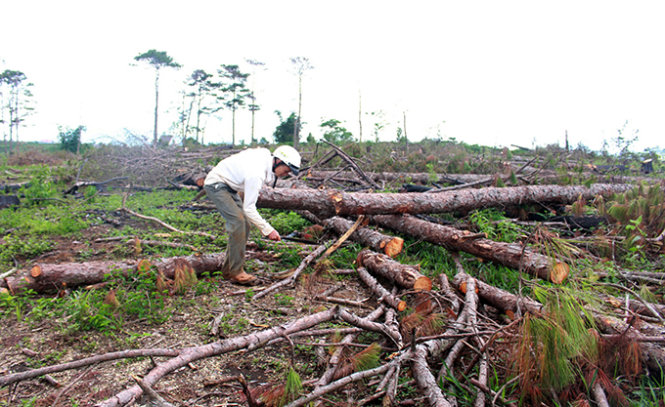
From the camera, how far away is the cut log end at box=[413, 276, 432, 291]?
12.7 feet

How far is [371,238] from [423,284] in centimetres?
174

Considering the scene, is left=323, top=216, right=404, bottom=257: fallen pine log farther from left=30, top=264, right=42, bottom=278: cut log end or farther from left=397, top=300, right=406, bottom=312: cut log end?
left=30, top=264, right=42, bottom=278: cut log end

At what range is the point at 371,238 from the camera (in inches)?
218

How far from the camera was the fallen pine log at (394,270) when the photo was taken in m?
3.88

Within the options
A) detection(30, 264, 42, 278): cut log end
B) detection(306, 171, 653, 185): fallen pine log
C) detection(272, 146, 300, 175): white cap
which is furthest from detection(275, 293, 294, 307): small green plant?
detection(306, 171, 653, 185): fallen pine log

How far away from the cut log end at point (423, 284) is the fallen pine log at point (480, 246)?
86 centimetres

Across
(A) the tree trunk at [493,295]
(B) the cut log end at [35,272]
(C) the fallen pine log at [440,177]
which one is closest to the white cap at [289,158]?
(A) the tree trunk at [493,295]

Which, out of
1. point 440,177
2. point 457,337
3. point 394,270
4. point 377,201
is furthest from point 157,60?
point 457,337

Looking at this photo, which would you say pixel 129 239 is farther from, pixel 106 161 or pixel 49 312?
pixel 106 161

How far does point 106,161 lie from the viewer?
1355 centimetres

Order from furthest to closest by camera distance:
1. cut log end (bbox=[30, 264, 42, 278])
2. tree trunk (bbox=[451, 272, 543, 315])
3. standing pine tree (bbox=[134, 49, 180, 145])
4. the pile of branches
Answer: standing pine tree (bbox=[134, 49, 180, 145]) < cut log end (bbox=[30, 264, 42, 278]) < tree trunk (bbox=[451, 272, 543, 315]) < the pile of branches

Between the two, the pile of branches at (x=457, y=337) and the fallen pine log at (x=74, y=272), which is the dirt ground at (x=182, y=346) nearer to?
the pile of branches at (x=457, y=337)

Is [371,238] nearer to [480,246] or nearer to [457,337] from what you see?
[480,246]

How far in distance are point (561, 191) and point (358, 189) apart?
163 inches
